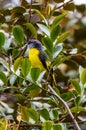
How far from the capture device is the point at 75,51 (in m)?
1.54

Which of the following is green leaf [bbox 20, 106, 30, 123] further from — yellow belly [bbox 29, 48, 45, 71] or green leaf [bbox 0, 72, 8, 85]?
yellow belly [bbox 29, 48, 45, 71]

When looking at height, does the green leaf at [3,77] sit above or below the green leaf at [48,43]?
below

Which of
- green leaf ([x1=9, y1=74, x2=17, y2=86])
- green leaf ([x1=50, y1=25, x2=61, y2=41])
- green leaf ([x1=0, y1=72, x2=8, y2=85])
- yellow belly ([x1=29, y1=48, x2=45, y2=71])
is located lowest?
yellow belly ([x1=29, y1=48, x2=45, y2=71])

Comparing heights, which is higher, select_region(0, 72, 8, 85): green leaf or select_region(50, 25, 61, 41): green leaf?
select_region(50, 25, 61, 41): green leaf

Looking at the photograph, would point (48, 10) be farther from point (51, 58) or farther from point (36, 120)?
point (36, 120)

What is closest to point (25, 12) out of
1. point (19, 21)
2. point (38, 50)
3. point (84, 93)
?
point (19, 21)

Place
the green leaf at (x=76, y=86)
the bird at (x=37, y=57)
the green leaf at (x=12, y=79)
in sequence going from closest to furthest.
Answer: the green leaf at (x=76, y=86), the green leaf at (x=12, y=79), the bird at (x=37, y=57)

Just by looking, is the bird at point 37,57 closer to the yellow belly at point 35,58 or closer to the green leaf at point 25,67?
the yellow belly at point 35,58

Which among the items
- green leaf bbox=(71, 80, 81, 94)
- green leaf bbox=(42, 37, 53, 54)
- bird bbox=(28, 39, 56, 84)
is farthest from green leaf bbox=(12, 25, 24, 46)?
bird bbox=(28, 39, 56, 84)

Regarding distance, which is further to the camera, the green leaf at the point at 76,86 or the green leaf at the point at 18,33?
the green leaf at the point at 18,33

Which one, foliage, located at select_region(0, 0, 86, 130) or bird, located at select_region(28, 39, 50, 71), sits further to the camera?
bird, located at select_region(28, 39, 50, 71)

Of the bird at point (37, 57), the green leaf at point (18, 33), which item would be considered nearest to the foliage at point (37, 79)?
the green leaf at point (18, 33)

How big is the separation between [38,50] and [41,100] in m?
1.05

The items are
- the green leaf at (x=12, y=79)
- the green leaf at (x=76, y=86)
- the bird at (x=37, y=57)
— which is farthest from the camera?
the bird at (x=37, y=57)
